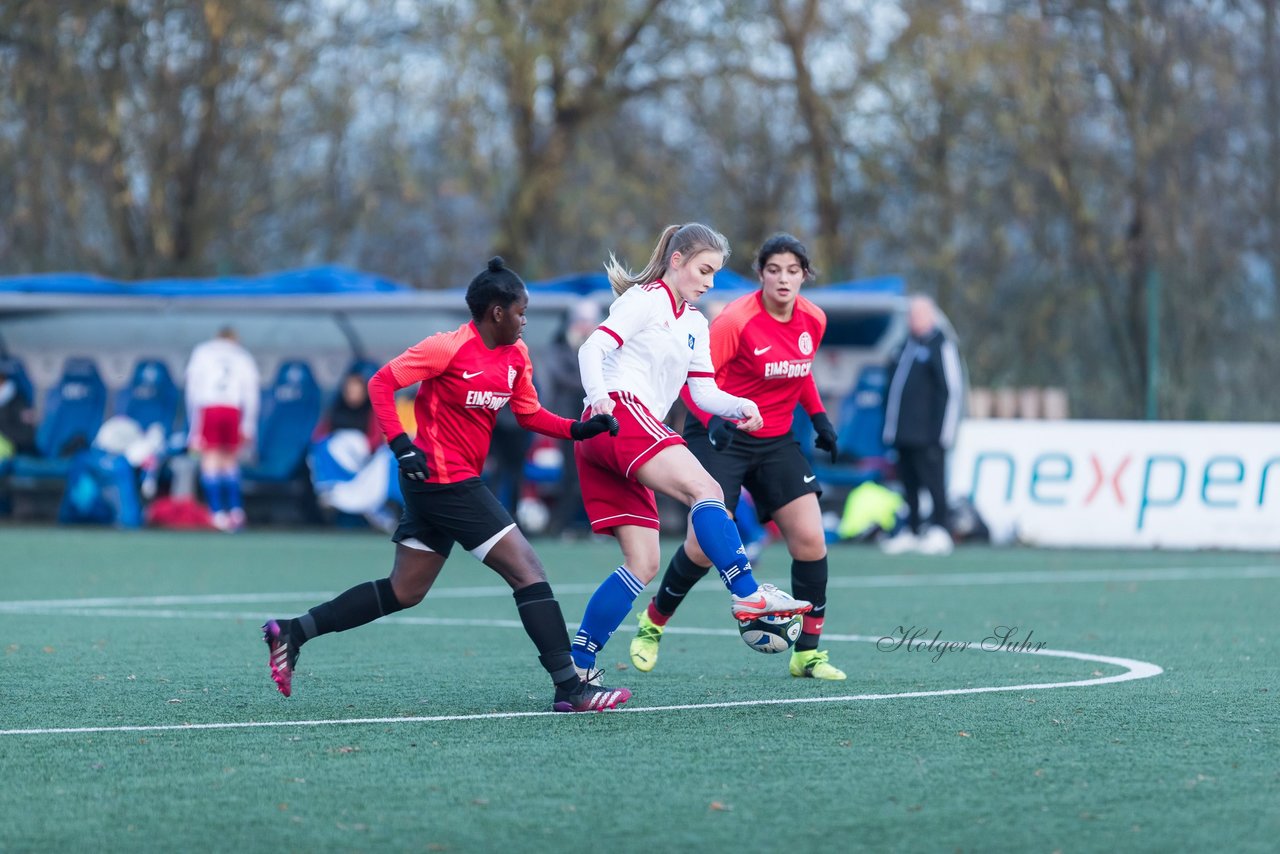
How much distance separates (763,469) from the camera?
25.5 ft

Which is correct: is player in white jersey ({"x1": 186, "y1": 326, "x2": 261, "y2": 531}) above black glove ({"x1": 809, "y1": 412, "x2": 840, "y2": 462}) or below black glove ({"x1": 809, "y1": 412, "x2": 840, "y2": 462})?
below

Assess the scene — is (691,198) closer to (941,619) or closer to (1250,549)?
(1250,549)

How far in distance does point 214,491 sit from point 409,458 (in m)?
12.7

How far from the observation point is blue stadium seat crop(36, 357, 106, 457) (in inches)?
786

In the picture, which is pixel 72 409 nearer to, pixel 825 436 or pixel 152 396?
pixel 152 396

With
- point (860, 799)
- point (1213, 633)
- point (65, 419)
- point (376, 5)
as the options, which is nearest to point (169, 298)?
point (65, 419)

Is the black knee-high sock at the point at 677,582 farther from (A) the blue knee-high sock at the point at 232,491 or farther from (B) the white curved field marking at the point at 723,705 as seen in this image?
(A) the blue knee-high sock at the point at 232,491

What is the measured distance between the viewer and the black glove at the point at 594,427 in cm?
667

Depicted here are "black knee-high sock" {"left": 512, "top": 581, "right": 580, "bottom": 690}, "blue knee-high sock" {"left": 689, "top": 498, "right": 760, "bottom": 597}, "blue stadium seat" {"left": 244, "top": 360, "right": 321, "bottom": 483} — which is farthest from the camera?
"blue stadium seat" {"left": 244, "top": 360, "right": 321, "bottom": 483}

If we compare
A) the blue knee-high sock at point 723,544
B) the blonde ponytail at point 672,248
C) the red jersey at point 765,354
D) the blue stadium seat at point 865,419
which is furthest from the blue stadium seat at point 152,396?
the blue knee-high sock at point 723,544

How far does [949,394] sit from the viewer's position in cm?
1603

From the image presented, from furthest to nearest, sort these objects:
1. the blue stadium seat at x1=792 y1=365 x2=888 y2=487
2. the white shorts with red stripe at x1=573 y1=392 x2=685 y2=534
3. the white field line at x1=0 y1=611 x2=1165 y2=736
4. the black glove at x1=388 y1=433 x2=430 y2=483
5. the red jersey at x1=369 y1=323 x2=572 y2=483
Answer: the blue stadium seat at x1=792 y1=365 x2=888 y2=487 < the white shorts with red stripe at x1=573 y1=392 x2=685 y2=534 < the red jersey at x1=369 y1=323 x2=572 y2=483 < the black glove at x1=388 y1=433 x2=430 y2=483 < the white field line at x1=0 y1=611 x2=1165 y2=736

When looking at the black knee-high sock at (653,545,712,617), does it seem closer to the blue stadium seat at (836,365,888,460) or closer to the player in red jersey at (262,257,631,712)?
the player in red jersey at (262,257,631,712)

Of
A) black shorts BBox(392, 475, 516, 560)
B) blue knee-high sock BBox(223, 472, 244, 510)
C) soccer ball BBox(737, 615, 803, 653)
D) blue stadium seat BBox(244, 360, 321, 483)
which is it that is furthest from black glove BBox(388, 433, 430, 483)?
blue stadium seat BBox(244, 360, 321, 483)
